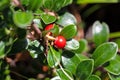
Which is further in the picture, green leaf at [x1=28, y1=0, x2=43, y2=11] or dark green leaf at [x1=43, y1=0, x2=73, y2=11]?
dark green leaf at [x1=43, y1=0, x2=73, y2=11]

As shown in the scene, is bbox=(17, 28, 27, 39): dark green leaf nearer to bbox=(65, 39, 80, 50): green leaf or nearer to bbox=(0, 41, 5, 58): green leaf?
bbox=(0, 41, 5, 58): green leaf

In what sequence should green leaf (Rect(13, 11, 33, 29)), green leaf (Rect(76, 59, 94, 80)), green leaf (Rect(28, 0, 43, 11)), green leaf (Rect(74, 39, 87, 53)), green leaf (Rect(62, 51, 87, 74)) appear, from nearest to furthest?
green leaf (Rect(13, 11, 33, 29)) < green leaf (Rect(28, 0, 43, 11)) < green leaf (Rect(76, 59, 94, 80)) < green leaf (Rect(62, 51, 87, 74)) < green leaf (Rect(74, 39, 87, 53))

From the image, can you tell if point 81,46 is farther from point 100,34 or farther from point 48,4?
point 48,4

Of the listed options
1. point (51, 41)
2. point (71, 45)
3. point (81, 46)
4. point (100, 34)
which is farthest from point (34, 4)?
point (100, 34)

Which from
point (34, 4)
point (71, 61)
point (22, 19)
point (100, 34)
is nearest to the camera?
point (22, 19)

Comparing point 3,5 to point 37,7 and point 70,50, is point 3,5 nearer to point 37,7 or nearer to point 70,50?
point 37,7

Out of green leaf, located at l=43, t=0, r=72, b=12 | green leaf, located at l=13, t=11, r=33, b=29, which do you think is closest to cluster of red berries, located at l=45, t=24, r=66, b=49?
green leaf, located at l=43, t=0, r=72, b=12

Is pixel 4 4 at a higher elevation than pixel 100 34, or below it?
higher
